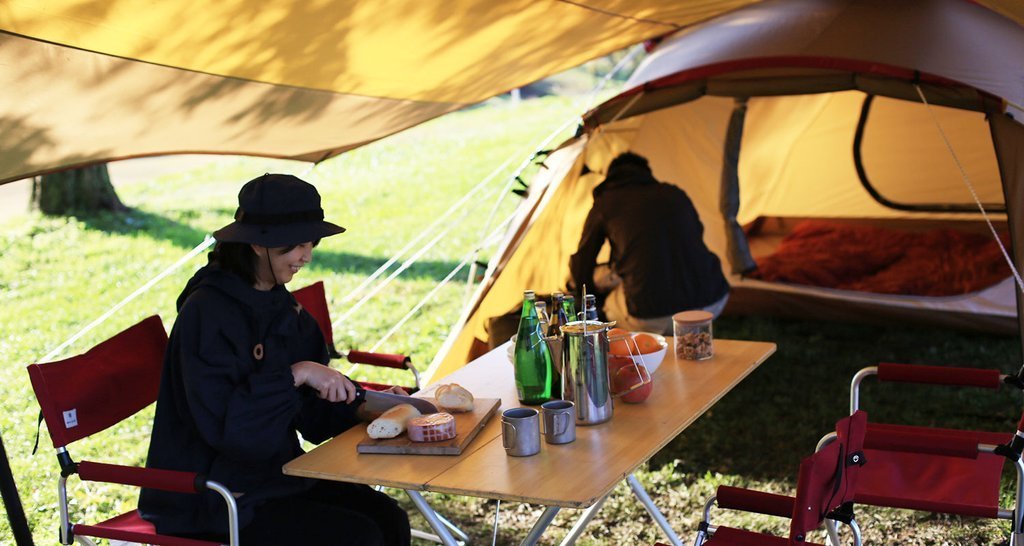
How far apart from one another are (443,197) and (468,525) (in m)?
6.87

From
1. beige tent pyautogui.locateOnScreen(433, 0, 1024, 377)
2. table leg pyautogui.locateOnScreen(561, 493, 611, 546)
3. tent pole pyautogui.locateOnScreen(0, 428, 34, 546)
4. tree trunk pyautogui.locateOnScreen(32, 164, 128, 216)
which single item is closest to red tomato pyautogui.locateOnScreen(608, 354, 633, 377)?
table leg pyautogui.locateOnScreen(561, 493, 611, 546)

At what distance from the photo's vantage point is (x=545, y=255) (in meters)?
5.18

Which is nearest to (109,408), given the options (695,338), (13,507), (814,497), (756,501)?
(13,507)

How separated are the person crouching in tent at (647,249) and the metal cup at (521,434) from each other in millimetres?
2242

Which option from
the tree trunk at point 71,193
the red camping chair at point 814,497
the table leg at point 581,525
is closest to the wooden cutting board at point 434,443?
the red camping chair at point 814,497

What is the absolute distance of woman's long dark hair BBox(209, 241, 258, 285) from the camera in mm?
2680

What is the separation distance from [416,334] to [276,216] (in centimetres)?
387

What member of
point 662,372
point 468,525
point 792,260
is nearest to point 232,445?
point 662,372

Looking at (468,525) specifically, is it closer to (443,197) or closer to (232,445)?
(232,445)

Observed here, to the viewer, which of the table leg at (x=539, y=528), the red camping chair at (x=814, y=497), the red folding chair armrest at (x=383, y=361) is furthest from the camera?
the red folding chair armrest at (x=383, y=361)

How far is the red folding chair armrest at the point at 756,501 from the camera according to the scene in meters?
2.46

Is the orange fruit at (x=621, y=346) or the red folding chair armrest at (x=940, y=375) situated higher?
the orange fruit at (x=621, y=346)

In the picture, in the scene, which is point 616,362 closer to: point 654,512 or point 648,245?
point 654,512

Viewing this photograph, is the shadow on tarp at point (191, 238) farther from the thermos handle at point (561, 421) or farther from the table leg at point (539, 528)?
the thermos handle at point (561, 421)
